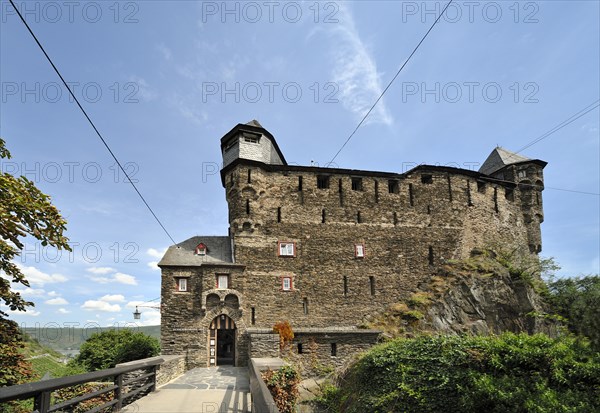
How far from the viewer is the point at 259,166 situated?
23000 millimetres

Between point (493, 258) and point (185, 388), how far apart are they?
74.0 ft

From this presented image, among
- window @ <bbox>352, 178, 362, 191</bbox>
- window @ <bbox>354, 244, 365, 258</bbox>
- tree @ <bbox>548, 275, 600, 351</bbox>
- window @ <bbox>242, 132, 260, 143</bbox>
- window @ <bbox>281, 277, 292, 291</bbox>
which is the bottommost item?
tree @ <bbox>548, 275, 600, 351</bbox>

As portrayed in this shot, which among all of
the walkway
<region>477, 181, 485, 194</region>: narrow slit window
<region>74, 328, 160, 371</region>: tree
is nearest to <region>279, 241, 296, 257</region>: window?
the walkway

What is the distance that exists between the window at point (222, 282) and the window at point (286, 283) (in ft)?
10.6

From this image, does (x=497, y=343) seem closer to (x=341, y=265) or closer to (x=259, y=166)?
(x=341, y=265)

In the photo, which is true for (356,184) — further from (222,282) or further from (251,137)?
(222,282)

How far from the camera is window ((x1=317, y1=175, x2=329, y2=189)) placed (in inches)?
956

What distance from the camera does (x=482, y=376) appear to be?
314 inches

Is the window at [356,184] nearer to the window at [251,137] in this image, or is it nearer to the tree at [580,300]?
the window at [251,137]

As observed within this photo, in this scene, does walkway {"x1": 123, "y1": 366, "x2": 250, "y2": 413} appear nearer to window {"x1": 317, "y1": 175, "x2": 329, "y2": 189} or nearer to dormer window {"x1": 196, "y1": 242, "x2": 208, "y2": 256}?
dormer window {"x1": 196, "y1": 242, "x2": 208, "y2": 256}

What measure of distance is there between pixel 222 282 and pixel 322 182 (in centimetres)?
922

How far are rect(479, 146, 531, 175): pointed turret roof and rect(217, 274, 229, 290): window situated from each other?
78.4 feet

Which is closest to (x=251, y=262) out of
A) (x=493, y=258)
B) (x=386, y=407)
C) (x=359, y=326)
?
(x=359, y=326)

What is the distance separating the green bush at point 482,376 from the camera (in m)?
6.91
